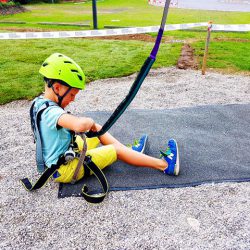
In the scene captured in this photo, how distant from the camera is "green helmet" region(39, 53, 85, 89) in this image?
285 centimetres

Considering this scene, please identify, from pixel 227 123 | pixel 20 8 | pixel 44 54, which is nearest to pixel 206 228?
pixel 227 123

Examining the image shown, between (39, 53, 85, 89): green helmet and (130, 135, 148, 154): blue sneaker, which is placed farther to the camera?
(130, 135, 148, 154): blue sneaker

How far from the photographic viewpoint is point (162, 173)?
11.3 ft

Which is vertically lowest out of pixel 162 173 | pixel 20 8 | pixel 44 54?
pixel 20 8

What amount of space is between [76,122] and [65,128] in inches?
14.1

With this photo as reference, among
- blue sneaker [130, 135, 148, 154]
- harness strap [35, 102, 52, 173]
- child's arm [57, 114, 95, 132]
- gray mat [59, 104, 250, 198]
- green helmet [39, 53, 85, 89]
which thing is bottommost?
gray mat [59, 104, 250, 198]

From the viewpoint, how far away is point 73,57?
820cm

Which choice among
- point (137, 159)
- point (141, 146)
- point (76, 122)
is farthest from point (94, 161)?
point (76, 122)

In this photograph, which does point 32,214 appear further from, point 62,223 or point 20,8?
point 20,8

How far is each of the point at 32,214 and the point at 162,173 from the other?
135cm

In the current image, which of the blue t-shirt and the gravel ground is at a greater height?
the blue t-shirt

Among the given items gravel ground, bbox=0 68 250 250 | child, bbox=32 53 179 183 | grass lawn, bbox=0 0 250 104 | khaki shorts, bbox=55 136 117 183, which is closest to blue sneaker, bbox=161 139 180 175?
child, bbox=32 53 179 183

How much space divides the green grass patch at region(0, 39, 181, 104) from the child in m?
2.96

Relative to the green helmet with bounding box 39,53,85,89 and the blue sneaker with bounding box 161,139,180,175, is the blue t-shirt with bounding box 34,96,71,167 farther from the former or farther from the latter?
the blue sneaker with bounding box 161,139,180,175
